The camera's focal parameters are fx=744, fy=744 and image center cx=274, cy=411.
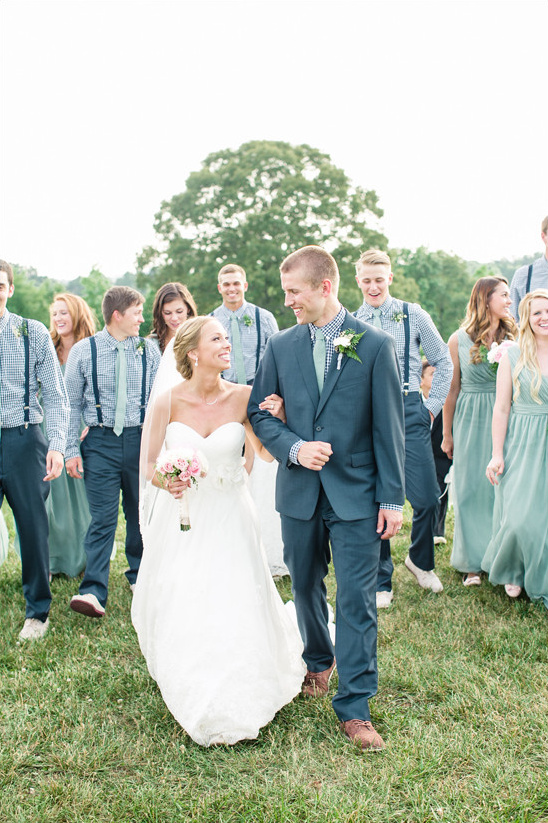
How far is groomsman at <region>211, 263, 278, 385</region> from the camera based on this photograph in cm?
779

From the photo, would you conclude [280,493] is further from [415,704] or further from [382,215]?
[382,215]

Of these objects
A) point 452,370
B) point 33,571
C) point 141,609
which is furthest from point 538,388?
point 33,571

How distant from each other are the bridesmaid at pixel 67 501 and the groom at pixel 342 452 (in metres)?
3.74

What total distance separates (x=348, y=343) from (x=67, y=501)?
4407 millimetres

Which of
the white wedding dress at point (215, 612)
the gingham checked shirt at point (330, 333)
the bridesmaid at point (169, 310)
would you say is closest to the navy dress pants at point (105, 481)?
the bridesmaid at point (169, 310)

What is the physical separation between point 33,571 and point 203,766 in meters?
2.59

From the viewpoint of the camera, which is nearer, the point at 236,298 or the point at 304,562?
the point at 304,562

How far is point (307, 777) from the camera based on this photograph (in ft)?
11.8

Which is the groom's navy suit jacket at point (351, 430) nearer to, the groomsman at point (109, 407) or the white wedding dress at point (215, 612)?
the white wedding dress at point (215, 612)

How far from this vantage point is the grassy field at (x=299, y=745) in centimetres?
335

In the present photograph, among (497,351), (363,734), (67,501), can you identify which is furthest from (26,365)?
(497,351)

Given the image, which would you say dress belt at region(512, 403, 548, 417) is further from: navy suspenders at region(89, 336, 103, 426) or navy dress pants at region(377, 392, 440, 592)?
navy suspenders at region(89, 336, 103, 426)

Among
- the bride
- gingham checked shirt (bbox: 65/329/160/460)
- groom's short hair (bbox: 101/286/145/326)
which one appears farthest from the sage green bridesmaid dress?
the bride

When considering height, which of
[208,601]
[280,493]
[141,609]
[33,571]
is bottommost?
[33,571]
